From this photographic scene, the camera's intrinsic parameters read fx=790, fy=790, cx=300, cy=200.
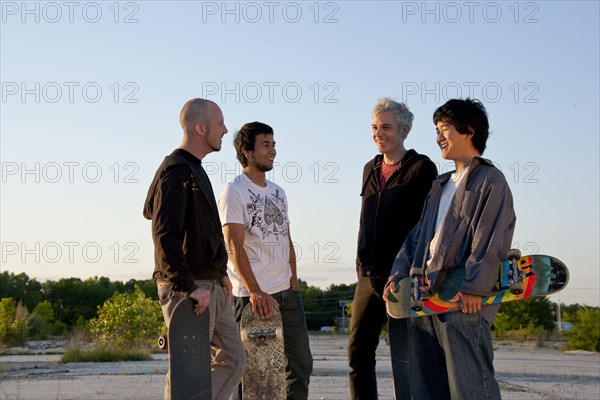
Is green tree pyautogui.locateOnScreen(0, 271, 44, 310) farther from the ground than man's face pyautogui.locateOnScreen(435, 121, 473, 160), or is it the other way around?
man's face pyautogui.locateOnScreen(435, 121, 473, 160)

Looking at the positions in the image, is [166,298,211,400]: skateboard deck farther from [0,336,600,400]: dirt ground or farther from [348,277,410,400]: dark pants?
[0,336,600,400]: dirt ground

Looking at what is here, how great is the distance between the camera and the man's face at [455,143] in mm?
4629

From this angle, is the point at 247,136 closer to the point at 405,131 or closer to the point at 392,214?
the point at 405,131

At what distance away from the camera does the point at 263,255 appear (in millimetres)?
5652

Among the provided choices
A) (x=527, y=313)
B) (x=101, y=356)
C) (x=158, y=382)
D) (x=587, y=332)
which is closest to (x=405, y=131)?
(x=158, y=382)

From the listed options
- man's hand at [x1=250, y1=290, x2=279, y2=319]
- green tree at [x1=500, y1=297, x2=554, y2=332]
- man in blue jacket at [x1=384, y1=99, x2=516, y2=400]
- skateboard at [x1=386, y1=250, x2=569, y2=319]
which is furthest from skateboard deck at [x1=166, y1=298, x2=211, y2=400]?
green tree at [x1=500, y1=297, x2=554, y2=332]

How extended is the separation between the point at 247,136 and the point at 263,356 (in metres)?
1.62

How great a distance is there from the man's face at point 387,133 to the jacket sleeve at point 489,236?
135 centimetres

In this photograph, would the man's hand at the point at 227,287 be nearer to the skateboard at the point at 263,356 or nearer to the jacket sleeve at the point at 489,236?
the skateboard at the point at 263,356

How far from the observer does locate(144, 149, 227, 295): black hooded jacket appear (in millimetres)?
4461

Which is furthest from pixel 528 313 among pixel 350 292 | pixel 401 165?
pixel 401 165

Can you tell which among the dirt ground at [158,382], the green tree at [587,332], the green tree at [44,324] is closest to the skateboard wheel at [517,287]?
the dirt ground at [158,382]

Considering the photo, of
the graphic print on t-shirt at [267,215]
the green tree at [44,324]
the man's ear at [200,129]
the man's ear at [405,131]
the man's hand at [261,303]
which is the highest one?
the man's ear at [405,131]

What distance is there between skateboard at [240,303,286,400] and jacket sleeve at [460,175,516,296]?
5.70 feet
